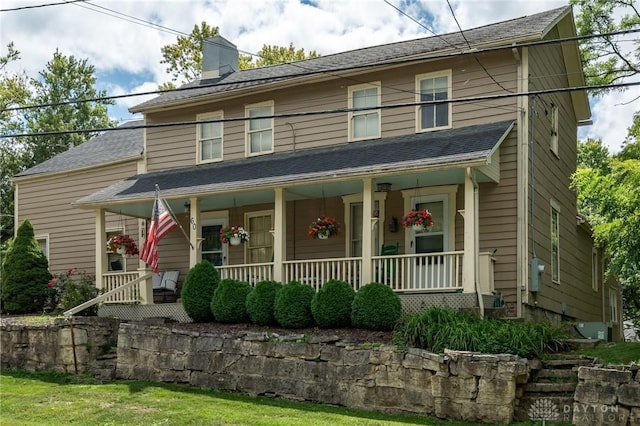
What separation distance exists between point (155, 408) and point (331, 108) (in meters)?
8.52

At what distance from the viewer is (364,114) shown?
17438 mm

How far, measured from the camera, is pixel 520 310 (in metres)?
14.7

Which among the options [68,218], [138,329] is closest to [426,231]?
[138,329]

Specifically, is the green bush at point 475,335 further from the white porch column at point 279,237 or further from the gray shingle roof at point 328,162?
the white porch column at point 279,237

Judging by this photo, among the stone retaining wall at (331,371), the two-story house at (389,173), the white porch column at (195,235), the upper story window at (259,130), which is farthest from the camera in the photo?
the upper story window at (259,130)

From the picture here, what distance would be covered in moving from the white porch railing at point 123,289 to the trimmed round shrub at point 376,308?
568 centimetres

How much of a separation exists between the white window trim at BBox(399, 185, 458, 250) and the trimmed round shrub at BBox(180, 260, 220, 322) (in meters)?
4.15

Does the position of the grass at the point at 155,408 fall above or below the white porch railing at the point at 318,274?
below

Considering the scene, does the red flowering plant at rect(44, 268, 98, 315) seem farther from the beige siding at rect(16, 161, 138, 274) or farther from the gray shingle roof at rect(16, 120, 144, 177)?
the gray shingle roof at rect(16, 120, 144, 177)

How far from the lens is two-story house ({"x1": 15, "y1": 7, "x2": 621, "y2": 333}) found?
14.7 meters

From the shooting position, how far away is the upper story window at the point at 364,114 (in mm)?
17297

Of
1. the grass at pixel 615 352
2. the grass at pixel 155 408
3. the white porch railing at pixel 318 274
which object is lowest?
the grass at pixel 155 408

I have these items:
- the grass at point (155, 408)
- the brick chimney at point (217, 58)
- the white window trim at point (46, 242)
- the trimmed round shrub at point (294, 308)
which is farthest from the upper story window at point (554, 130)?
the white window trim at point (46, 242)

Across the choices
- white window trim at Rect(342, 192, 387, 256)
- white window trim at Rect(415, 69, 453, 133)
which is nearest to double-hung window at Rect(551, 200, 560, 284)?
white window trim at Rect(415, 69, 453, 133)
